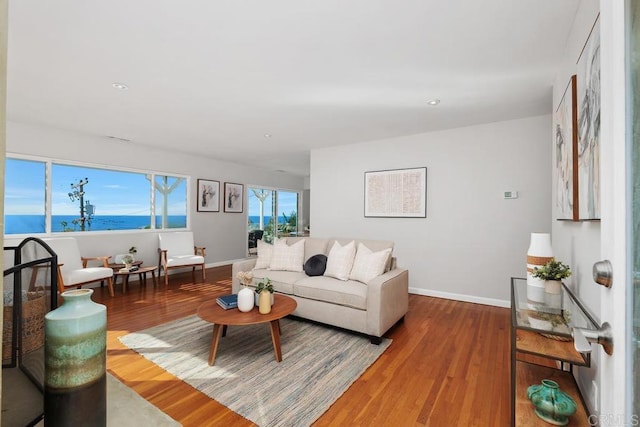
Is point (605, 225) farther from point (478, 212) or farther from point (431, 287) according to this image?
point (431, 287)

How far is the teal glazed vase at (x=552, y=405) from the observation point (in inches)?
50.9

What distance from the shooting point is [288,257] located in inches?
145

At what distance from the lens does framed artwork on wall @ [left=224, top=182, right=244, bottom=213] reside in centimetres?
669

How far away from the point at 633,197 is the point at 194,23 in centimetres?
233

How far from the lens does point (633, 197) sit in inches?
24.7

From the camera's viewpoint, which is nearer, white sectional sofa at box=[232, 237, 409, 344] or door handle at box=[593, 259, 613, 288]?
door handle at box=[593, 259, 613, 288]

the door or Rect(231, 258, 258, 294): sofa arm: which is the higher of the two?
the door

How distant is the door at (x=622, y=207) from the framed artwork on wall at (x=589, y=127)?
828 millimetres

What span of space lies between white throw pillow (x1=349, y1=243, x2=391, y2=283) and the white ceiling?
1.70 metres

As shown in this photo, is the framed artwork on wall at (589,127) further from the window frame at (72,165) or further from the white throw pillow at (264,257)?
the window frame at (72,165)

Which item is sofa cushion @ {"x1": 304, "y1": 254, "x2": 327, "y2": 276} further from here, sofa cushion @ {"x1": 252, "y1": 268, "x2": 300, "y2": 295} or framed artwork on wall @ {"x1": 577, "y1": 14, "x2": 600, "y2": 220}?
framed artwork on wall @ {"x1": 577, "y1": 14, "x2": 600, "y2": 220}

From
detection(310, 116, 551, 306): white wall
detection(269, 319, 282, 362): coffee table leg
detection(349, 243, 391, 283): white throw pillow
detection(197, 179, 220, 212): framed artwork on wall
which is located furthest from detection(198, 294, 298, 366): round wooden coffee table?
detection(197, 179, 220, 212): framed artwork on wall

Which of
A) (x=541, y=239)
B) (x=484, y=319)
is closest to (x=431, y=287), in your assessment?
(x=484, y=319)

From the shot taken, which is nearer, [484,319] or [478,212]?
[484,319]
